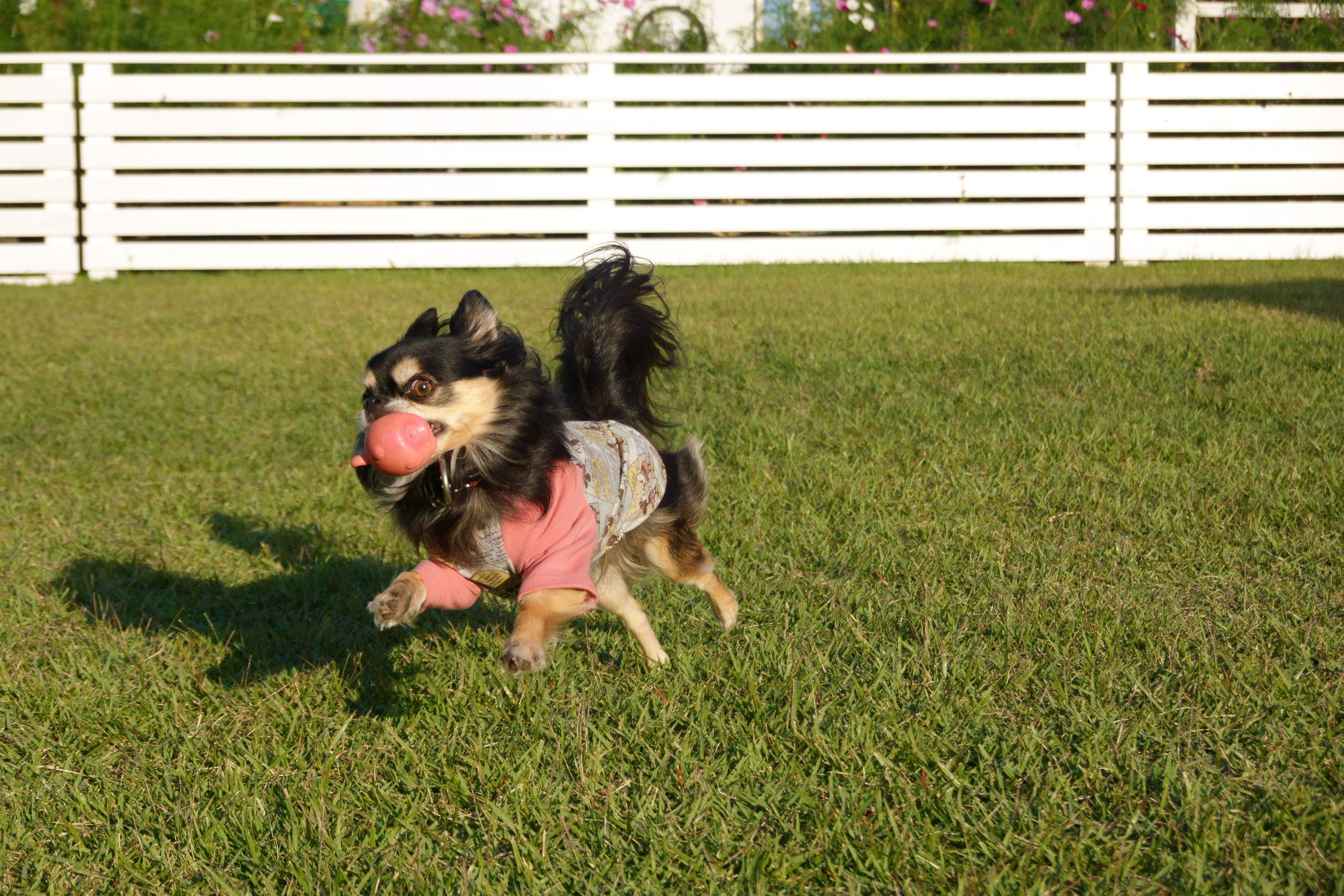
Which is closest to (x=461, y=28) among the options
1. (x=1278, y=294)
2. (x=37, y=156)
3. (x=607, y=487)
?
(x=37, y=156)

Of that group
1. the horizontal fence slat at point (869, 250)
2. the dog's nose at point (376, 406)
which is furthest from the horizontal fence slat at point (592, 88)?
the dog's nose at point (376, 406)

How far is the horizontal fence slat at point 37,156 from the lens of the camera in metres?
10.3

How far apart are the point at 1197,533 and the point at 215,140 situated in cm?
915

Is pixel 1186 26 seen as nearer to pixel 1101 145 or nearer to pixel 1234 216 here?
pixel 1101 145

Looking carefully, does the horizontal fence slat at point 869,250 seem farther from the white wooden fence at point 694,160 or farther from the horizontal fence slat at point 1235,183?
the horizontal fence slat at point 1235,183

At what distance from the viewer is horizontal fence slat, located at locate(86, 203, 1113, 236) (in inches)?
407

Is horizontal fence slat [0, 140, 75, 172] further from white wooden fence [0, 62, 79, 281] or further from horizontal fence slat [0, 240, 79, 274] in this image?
horizontal fence slat [0, 240, 79, 274]

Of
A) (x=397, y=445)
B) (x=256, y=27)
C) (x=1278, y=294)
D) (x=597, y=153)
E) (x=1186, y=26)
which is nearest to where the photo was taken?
(x=397, y=445)

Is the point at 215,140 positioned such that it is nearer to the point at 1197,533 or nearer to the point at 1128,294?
the point at 1128,294

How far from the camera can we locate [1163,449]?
14.9 ft

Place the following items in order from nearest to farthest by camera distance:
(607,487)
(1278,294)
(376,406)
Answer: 1. (376,406)
2. (607,487)
3. (1278,294)

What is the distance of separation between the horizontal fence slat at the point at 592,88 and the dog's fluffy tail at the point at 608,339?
705 cm

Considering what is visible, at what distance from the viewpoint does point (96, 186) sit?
10.3m

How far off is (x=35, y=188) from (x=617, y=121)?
5.04 meters
